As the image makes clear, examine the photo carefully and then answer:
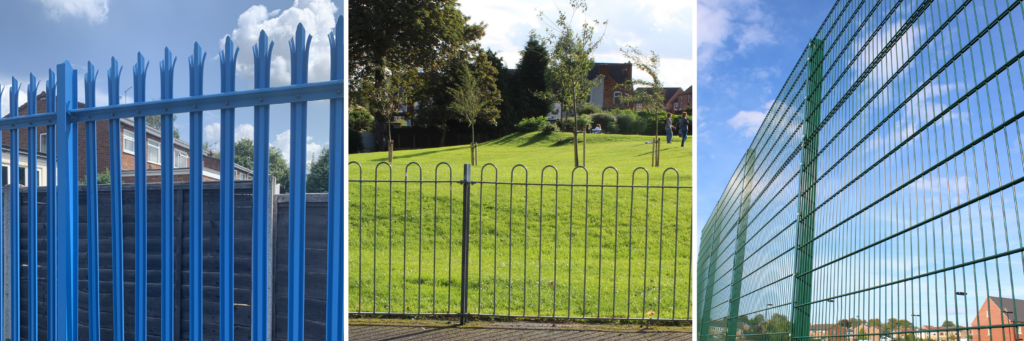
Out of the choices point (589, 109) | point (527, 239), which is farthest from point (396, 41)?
point (527, 239)

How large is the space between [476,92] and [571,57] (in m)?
0.83

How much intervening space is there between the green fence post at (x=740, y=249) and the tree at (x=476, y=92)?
145cm

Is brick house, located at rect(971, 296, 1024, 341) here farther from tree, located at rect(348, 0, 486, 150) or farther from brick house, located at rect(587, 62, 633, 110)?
brick house, located at rect(587, 62, 633, 110)

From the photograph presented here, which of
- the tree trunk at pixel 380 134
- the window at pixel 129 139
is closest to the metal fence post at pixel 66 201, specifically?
the window at pixel 129 139

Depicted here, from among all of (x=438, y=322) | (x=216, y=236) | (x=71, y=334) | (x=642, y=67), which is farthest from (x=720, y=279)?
(x=71, y=334)

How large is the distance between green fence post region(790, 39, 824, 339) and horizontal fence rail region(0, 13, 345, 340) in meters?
1.29

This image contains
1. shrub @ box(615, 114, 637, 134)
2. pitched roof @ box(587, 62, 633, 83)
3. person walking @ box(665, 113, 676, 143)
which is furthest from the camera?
person walking @ box(665, 113, 676, 143)

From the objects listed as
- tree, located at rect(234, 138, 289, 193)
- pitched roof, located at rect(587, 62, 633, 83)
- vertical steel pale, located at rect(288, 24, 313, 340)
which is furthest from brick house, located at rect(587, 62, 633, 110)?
vertical steel pale, located at rect(288, 24, 313, 340)

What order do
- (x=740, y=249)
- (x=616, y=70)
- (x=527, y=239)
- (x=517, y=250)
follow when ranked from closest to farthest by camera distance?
1. (x=740, y=249)
2. (x=616, y=70)
3. (x=517, y=250)
4. (x=527, y=239)

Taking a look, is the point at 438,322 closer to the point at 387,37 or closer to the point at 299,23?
the point at 387,37

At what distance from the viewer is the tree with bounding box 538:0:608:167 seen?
2.94 meters

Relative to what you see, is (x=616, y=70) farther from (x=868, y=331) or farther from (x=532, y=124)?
(x=868, y=331)

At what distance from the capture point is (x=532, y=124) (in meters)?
4.11

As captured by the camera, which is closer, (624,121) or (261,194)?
(261,194)
